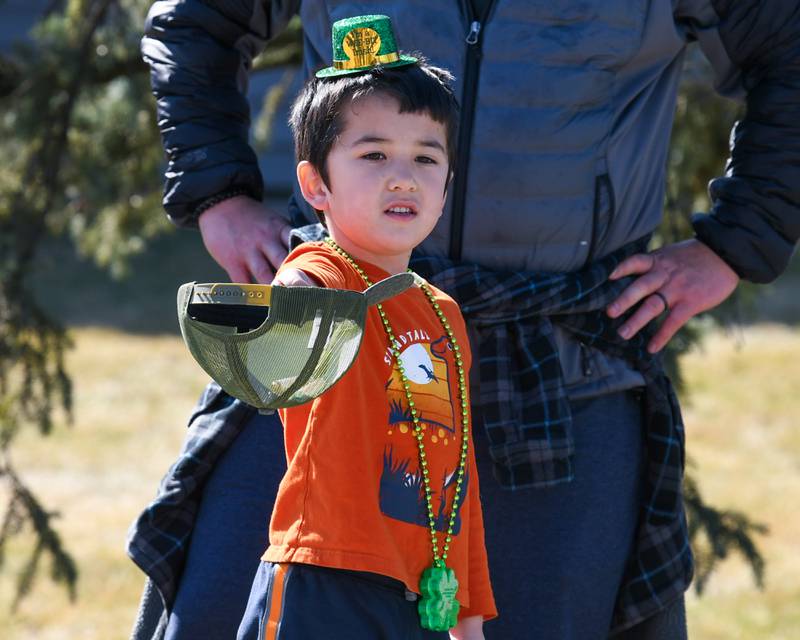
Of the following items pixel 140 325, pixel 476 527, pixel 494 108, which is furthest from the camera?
pixel 140 325

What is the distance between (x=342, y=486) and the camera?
1.64 meters

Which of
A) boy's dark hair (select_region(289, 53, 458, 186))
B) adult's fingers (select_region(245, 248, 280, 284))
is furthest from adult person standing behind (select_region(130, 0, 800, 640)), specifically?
boy's dark hair (select_region(289, 53, 458, 186))

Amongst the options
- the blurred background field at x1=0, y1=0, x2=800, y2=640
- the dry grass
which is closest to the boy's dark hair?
the blurred background field at x1=0, y1=0, x2=800, y2=640

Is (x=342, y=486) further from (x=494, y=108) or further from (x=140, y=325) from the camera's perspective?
(x=140, y=325)

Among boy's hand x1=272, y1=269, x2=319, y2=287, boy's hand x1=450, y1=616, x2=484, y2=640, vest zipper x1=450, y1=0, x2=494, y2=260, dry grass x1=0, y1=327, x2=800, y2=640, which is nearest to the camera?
boy's hand x1=272, y1=269, x2=319, y2=287

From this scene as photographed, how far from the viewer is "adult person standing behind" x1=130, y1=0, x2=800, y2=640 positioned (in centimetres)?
201

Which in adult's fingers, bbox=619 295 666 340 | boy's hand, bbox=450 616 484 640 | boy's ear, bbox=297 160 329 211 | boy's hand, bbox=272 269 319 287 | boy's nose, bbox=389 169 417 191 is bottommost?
boy's hand, bbox=450 616 484 640

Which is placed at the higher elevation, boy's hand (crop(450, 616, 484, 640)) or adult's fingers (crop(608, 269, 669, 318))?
adult's fingers (crop(608, 269, 669, 318))

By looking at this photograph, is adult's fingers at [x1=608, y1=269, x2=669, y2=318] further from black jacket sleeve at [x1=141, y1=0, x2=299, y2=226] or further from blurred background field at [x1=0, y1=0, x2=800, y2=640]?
blurred background field at [x1=0, y1=0, x2=800, y2=640]

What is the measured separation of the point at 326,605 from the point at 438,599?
0.15 metres

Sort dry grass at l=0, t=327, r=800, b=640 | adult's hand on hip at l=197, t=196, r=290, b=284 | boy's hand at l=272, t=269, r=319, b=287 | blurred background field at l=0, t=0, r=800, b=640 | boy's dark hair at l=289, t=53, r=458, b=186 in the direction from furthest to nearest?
dry grass at l=0, t=327, r=800, b=640, blurred background field at l=0, t=0, r=800, b=640, adult's hand on hip at l=197, t=196, r=290, b=284, boy's dark hair at l=289, t=53, r=458, b=186, boy's hand at l=272, t=269, r=319, b=287

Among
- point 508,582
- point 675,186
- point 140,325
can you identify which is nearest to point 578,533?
point 508,582

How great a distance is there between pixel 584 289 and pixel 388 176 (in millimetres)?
514

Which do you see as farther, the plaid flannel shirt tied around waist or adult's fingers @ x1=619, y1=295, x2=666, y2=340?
adult's fingers @ x1=619, y1=295, x2=666, y2=340
